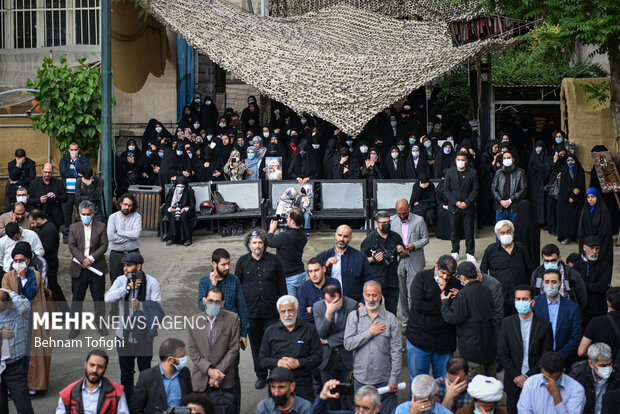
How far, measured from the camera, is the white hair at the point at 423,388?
661cm

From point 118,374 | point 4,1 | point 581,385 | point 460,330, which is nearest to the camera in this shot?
point 581,385

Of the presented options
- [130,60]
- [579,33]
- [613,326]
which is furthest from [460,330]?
[130,60]

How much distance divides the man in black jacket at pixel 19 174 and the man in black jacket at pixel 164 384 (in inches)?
392

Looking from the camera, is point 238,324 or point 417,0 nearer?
point 238,324

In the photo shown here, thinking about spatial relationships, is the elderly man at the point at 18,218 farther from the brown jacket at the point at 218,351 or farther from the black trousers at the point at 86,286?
the brown jacket at the point at 218,351

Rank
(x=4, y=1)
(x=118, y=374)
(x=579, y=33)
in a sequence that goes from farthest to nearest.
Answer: (x=4, y=1) → (x=579, y=33) → (x=118, y=374)

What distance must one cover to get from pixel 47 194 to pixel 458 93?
14699 mm

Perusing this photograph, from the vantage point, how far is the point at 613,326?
8.23m

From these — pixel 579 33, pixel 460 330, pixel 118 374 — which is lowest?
pixel 118 374

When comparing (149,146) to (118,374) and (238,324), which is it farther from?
(238,324)

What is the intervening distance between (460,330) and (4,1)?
18185mm

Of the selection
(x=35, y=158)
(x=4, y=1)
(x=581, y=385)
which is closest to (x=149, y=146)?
(x=35, y=158)

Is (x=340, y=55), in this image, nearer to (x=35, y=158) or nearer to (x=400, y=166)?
(x=400, y=166)

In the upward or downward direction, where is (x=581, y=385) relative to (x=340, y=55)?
downward
